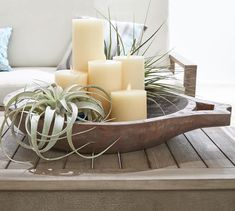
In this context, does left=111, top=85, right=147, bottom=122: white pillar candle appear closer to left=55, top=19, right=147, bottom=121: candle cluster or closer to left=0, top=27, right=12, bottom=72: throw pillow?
left=55, top=19, right=147, bottom=121: candle cluster

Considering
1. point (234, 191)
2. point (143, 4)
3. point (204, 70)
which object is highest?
point (143, 4)

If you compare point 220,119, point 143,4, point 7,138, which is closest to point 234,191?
point 220,119

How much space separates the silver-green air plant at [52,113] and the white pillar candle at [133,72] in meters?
0.08

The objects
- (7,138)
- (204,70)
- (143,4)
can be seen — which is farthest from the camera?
(204,70)

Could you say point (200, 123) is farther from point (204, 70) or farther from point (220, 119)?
point (204, 70)

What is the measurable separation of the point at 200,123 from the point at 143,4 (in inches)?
78.1

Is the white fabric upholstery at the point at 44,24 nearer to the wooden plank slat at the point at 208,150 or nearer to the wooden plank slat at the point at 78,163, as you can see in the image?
the wooden plank slat at the point at 208,150

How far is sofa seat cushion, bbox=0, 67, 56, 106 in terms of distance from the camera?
235 centimetres

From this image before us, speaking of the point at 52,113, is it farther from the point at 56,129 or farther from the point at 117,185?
the point at 117,185

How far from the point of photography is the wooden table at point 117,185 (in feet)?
2.79

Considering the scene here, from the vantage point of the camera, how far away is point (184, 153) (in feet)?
3.34

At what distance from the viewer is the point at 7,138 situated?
113cm

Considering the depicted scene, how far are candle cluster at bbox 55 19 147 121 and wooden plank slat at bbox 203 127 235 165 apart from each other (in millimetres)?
203

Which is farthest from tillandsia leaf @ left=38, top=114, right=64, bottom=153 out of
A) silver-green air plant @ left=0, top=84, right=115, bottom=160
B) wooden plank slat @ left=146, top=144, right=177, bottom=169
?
wooden plank slat @ left=146, top=144, right=177, bottom=169
